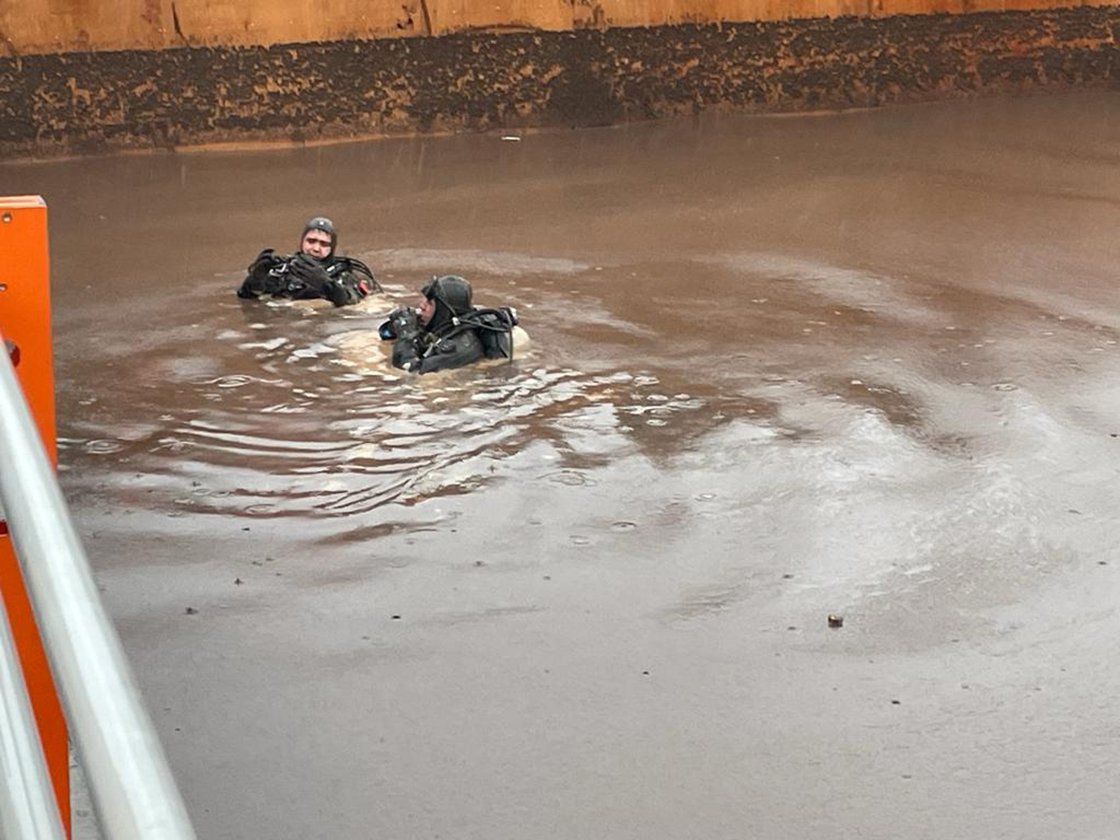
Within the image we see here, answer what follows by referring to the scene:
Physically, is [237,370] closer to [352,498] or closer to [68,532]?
[352,498]

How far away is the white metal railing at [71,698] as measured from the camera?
101cm

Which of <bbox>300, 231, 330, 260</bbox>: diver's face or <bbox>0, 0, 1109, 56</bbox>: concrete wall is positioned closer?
<bbox>300, 231, 330, 260</bbox>: diver's face

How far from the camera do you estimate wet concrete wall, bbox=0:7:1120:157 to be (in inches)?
513

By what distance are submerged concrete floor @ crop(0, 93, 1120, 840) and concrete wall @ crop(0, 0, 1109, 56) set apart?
259 centimetres

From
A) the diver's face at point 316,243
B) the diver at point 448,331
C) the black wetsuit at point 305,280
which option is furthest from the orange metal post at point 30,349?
the diver's face at point 316,243

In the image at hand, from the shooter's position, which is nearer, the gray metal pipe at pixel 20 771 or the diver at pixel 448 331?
the gray metal pipe at pixel 20 771

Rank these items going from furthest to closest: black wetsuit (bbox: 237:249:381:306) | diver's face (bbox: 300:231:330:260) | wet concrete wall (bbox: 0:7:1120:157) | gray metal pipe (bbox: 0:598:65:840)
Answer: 1. wet concrete wall (bbox: 0:7:1120:157)
2. diver's face (bbox: 300:231:330:260)
3. black wetsuit (bbox: 237:249:381:306)
4. gray metal pipe (bbox: 0:598:65:840)

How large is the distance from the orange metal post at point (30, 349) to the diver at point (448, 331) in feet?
16.1

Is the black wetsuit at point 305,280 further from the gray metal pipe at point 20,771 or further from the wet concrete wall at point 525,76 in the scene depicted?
the gray metal pipe at point 20,771

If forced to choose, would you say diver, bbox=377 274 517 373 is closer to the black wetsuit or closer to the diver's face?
the black wetsuit

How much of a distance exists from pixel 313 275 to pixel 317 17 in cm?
585

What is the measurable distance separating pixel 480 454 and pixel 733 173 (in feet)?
22.4

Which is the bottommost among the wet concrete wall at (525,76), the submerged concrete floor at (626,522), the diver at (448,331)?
the submerged concrete floor at (626,522)

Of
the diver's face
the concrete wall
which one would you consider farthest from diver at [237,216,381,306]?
the concrete wall
